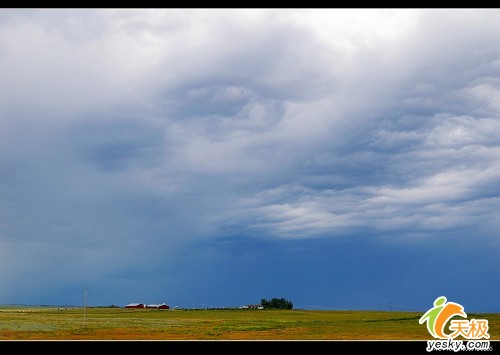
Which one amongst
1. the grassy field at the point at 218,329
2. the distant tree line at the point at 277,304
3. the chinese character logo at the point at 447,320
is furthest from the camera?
the distant tree line at the point at 277,304

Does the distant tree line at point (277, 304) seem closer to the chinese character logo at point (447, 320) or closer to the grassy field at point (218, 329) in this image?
the grassy field at point (218, 329)

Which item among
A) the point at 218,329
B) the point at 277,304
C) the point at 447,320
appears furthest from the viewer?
the point at 277,304

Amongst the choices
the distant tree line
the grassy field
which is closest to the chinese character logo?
the grassy field

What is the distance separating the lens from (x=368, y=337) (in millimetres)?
58906

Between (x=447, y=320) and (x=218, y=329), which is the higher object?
(x=447, y=320)

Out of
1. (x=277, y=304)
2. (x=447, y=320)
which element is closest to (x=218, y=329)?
(x=447, y=320)

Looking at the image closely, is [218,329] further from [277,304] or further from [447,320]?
[277,304]

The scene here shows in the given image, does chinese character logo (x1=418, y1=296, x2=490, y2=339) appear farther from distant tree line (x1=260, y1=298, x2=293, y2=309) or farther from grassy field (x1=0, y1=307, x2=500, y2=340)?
distant tree line (x1=260, y1=298, x2=293, y2=309)

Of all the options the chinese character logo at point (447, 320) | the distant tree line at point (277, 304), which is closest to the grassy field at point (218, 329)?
the chinese character logo at point (447, 320)

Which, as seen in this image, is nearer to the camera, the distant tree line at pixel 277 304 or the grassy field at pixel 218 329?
the grassy field at pixel 218 329

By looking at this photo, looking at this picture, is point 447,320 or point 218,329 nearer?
point 447,320
